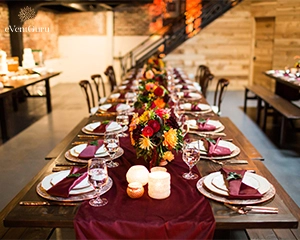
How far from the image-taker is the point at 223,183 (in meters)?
1.85

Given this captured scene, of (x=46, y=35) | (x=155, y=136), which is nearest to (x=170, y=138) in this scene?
(x=155, y=136)

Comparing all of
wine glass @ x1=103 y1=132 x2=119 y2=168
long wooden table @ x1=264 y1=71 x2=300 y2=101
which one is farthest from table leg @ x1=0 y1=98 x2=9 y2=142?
long wooden table @ x1=264 y1=71 x2=300 y2=101

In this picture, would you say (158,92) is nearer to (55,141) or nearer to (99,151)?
(99,151)

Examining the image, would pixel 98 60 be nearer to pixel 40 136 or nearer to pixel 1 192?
pixel 40 136

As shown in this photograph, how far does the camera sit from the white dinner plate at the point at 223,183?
70.0 inches

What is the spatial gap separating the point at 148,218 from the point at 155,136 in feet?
1.77

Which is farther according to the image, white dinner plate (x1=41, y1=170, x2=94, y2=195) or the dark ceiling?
the dark ceiling

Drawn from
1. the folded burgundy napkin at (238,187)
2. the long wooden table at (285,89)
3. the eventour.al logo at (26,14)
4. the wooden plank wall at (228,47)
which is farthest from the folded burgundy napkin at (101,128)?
the wooden plank wall at (228,47)

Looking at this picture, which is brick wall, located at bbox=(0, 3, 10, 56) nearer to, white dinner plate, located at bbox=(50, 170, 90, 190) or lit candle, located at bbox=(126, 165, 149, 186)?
white dinner plate, located at bbox=(50, 170, 90, 190)

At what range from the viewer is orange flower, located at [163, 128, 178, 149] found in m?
1.95

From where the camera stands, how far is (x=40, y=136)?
218 inches

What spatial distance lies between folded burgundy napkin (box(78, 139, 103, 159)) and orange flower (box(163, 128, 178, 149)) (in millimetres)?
591

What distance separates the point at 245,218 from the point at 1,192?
275 cm

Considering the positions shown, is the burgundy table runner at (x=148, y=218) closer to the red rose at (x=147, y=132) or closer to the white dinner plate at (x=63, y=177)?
the white dinner plate at (x=63, y=177)
